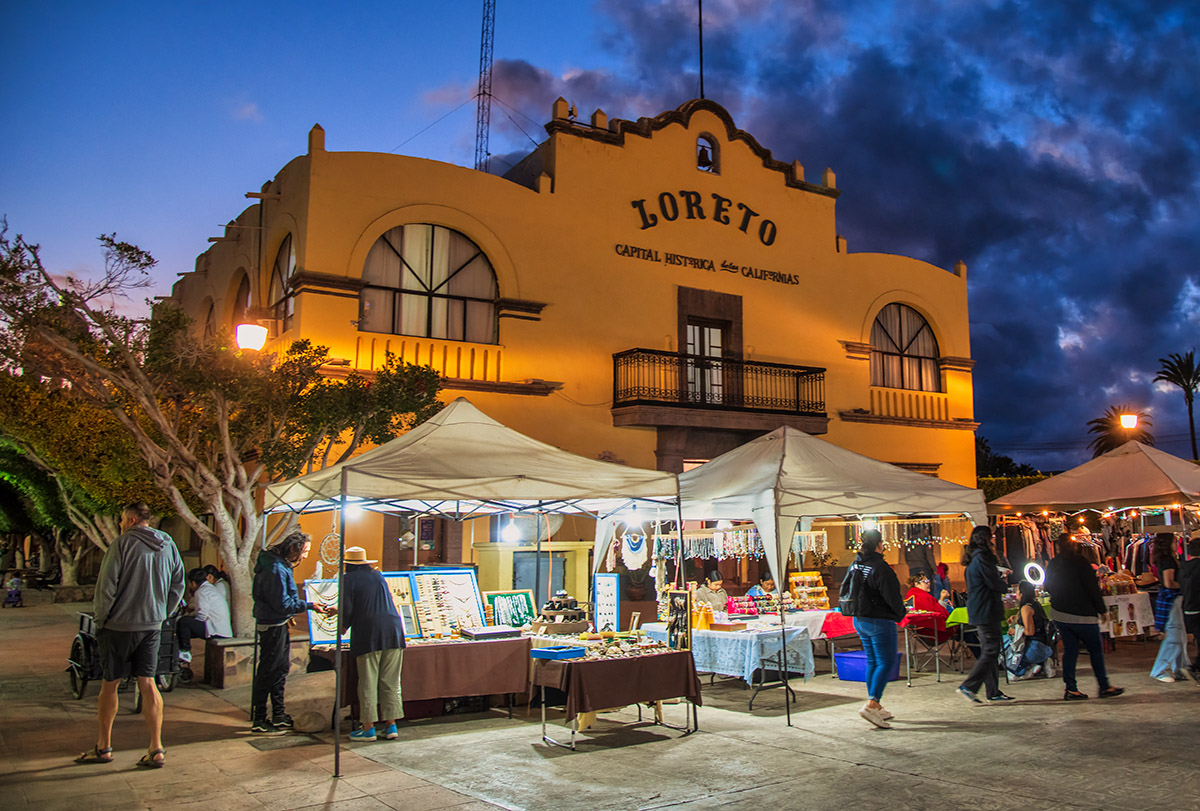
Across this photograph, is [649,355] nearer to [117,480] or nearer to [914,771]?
[117,480]

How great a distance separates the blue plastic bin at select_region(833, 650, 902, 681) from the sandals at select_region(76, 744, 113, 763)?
7.55 meters

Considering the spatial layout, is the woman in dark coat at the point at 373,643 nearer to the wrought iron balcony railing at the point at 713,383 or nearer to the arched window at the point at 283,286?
the arched window at the point at 283,286

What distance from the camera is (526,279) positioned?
16.9 meters

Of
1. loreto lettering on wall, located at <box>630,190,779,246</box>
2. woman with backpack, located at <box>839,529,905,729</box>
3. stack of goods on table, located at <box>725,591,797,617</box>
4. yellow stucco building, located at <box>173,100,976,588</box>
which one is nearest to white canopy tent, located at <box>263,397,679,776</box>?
woman with backpack, located at <box>839,529,905,729</box>

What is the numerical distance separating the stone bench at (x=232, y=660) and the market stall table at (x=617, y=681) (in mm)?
3691

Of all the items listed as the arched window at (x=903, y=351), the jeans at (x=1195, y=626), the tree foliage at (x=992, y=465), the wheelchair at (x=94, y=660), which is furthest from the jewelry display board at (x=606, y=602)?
the tree foliage at (x=992, y=465)

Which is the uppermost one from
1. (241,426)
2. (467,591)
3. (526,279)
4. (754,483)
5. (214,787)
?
(526,279)

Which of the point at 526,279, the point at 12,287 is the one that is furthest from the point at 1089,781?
the point at 526,279

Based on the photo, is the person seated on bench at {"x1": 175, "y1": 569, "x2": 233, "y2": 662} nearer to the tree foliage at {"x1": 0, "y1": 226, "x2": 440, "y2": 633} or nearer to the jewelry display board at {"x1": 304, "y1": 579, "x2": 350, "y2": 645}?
the tree foliage at {"x1": 0, "y1": 226, "x2": 440, "y2": 633}

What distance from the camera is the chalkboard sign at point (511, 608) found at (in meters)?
9.40

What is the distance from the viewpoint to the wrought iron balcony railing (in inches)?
690

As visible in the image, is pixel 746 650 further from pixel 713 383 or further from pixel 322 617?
pixel 713 383

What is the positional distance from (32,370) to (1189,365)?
56450mm

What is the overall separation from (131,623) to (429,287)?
33.1 ft
